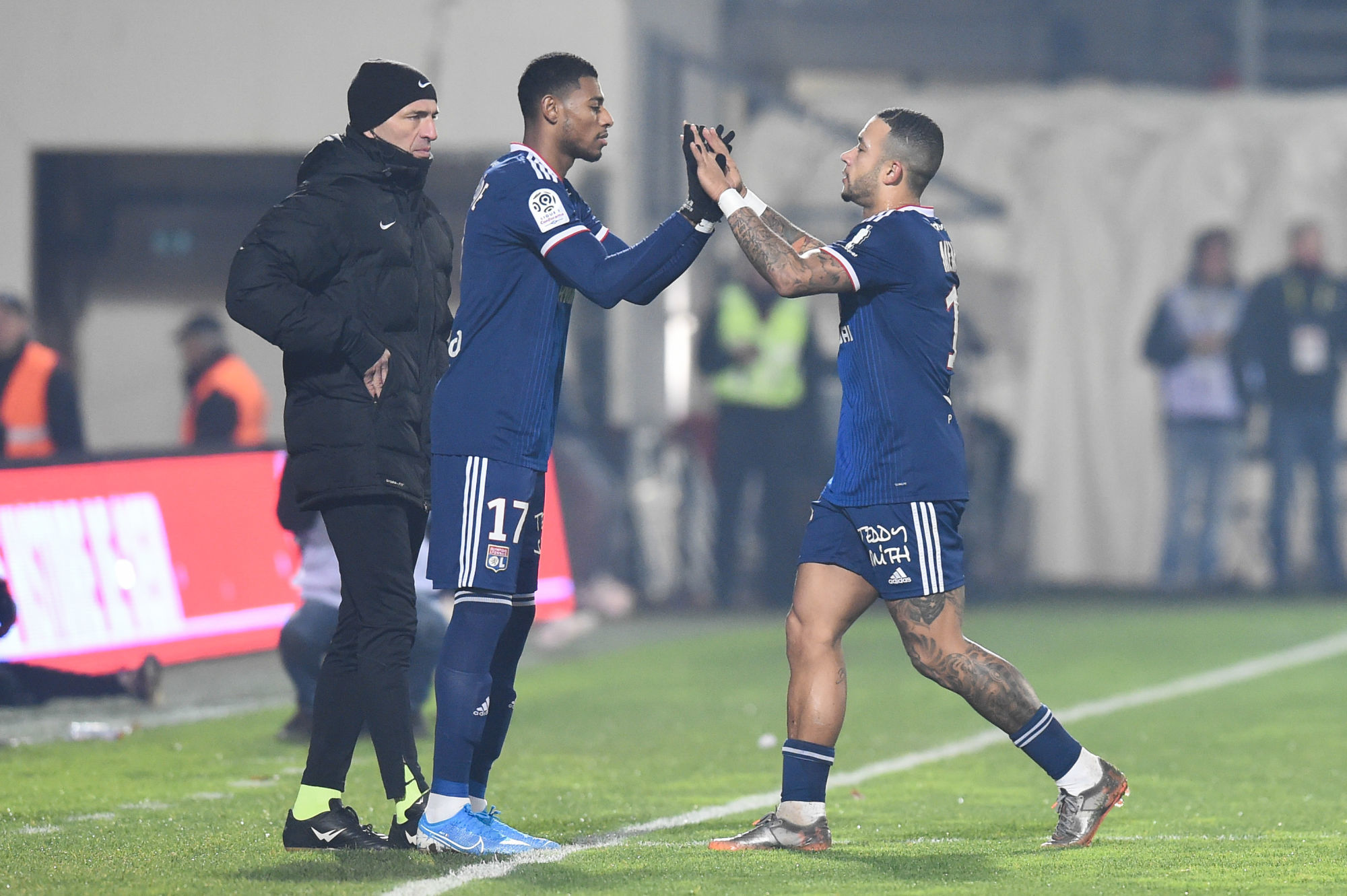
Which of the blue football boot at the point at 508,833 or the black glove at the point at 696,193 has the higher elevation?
the black glove at the point at 696,193

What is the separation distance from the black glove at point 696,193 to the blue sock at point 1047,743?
1.62m

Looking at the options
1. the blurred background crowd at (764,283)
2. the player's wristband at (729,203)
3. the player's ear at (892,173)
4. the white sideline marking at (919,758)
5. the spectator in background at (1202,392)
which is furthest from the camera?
the spectator in background at (1202,392)

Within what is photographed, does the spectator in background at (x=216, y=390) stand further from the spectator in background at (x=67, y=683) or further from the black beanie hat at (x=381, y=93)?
the black beanie hat at (x=381, y=93)

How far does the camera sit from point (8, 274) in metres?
14.5

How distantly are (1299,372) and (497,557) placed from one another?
11.0 metres

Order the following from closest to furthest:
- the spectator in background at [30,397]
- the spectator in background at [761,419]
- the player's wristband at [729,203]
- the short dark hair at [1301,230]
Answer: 1. the player's wristband at [729,203]
2. the spectator in background at [30,397]
3. the spectator in background at [761,419]
4. the short dark hair at [1301,230]

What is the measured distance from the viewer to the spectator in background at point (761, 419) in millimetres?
14250

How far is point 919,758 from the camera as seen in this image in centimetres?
780

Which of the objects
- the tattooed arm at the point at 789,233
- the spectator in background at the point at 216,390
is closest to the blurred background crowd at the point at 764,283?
the spectator in background at the point at 216,390

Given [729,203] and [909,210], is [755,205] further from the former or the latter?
[909,210]

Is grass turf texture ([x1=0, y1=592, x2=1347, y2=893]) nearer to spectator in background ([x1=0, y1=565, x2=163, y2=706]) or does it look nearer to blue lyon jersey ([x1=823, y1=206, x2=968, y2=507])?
spectator in background ([x1=0, y1=565, x2=163, y2=706])

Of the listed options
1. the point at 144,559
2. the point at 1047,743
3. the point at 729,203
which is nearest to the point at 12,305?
the point at 144,559

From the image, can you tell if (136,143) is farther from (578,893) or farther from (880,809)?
(578,893)

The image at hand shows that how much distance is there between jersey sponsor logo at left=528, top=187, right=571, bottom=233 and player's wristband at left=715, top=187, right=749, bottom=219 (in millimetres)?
411
